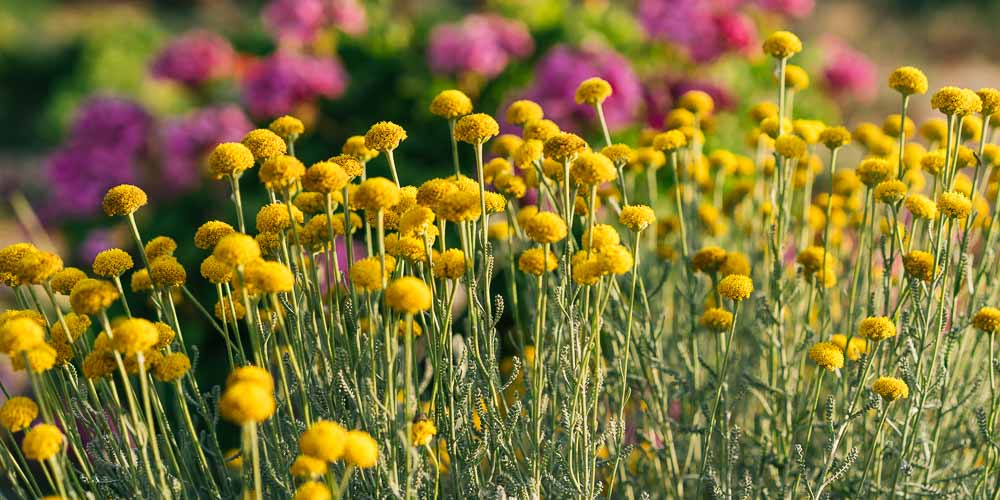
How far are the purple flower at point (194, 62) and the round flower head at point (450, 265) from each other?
3129 millimetres

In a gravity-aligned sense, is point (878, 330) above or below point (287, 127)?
below

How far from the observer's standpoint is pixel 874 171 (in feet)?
4.92

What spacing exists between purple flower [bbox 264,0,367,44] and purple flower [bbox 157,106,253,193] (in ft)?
2.07

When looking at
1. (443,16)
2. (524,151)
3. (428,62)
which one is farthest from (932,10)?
(524,151)

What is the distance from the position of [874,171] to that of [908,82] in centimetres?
23

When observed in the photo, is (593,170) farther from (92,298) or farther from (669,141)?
(92,298)

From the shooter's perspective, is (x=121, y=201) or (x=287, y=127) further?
(x=287, y=127)

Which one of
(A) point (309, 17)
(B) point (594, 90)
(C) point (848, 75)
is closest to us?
(B) point (594, 90)

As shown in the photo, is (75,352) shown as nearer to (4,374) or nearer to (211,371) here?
(211,371)

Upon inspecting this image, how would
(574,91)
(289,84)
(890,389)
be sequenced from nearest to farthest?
(890,389) < (574,91) < (289,84)

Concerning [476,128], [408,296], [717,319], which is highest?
[476,128]

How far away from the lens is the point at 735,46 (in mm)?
3598

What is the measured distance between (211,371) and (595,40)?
6.61 ft

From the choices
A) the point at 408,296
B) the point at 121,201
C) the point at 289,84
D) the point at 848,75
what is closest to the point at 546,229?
the point at 408,296
